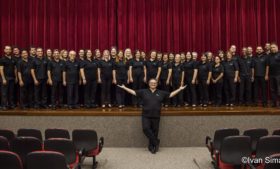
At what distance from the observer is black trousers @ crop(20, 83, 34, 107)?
10258mm

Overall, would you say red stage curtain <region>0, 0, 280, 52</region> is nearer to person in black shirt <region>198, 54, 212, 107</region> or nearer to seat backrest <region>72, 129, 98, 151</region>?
person in black shirt <region>198, 54, 212, 107</region>

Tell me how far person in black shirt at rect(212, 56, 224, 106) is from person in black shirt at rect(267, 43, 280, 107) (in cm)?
141

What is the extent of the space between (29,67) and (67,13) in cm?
370

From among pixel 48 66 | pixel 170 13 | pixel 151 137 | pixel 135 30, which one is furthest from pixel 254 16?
pixel 48 66

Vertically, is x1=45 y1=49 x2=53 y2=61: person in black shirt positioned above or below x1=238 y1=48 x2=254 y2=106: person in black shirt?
above

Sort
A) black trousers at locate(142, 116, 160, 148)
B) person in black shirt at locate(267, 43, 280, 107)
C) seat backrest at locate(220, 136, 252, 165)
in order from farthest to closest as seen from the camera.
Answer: person in black shirt at locate(267, 43, 280, 107) < black trousers at locate(142, 116, 160, 148) < seat backrest at locate(220, 136, 252, 165)

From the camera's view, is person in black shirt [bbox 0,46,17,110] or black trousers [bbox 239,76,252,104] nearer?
person in black shirt [bbox 0,46,17,110]

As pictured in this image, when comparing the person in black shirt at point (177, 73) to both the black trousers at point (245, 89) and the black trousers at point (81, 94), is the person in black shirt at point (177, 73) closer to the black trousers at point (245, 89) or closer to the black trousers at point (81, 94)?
the black trousers at point (245, 89)

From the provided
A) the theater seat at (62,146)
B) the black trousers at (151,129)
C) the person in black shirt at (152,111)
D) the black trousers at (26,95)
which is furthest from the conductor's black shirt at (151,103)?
the black trousers at (26,95)

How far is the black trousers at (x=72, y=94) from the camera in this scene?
10.0m

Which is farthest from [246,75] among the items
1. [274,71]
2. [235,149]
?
[235,149]

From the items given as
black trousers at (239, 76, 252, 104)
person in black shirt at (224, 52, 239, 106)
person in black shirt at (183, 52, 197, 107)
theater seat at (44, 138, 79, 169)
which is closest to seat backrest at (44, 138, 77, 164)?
theater seat at (44, 138, 79, 169)

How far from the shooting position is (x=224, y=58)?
10570 millimetres

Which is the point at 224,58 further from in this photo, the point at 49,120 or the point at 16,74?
the point at 16,74
